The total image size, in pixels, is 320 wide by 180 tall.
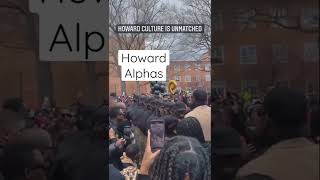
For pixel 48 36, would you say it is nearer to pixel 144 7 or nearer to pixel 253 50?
pixel 144 7

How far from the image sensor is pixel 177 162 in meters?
4.03

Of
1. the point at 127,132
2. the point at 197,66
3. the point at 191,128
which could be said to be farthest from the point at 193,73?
the point at 127,132

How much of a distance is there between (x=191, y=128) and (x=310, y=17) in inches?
41.5

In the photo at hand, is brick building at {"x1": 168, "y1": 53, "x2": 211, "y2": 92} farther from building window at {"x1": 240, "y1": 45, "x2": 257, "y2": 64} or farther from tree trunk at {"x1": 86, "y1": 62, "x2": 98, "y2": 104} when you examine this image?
tree trunk at {"x1": 86, "y1": 62, "x2": 98, "y2": 104}

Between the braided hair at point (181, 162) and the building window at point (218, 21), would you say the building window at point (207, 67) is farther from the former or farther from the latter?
the braided hair at point (181, 162)

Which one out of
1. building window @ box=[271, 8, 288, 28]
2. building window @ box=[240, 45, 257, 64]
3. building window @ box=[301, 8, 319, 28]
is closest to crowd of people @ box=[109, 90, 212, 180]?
building window @ box=[240, 45, 257, 64]

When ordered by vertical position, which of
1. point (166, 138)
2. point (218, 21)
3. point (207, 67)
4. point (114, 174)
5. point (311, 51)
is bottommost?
point (114, 174)

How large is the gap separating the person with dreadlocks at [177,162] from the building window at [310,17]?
104 centimetres

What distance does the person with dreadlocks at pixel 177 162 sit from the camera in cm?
400

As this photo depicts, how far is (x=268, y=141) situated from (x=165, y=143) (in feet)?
2.15

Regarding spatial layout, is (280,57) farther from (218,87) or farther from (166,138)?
(166,138)

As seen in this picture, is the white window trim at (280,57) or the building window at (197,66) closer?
the building window at (197,66)

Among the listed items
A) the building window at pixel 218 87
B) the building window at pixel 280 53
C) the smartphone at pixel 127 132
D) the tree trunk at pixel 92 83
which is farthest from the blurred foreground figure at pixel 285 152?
the tree trunk at pixel 92 83

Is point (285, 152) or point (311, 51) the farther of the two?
point (311, 51)
